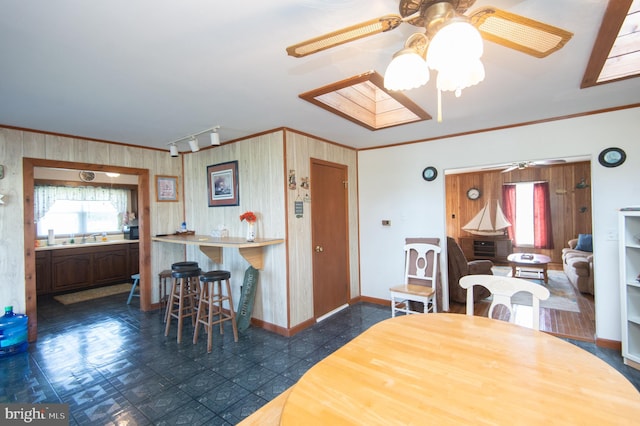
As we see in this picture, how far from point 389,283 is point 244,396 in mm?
2584

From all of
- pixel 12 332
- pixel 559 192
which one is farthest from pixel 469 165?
pixel 12 332

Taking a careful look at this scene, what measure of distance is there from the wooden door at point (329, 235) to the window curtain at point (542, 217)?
202 inches

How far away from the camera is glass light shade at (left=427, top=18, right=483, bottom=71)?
2.78 feet

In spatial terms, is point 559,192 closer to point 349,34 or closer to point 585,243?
point 585,243

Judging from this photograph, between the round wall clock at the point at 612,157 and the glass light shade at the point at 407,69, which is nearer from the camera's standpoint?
the glass light shade at the point at 407,69

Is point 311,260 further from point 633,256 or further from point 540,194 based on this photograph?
point 540,194

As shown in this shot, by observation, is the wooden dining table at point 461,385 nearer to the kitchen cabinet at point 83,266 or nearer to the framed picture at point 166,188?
the framed picture at point 166,188

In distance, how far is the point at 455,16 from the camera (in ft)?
3.11

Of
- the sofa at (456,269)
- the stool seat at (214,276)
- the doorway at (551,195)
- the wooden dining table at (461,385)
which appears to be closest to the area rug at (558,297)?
the doorway at (551,195)

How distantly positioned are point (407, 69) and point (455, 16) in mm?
208

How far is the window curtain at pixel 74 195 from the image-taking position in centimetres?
517

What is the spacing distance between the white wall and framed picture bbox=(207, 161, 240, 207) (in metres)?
1.90

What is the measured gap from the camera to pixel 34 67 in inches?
71.6

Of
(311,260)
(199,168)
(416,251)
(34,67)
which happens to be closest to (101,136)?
(199,168)
